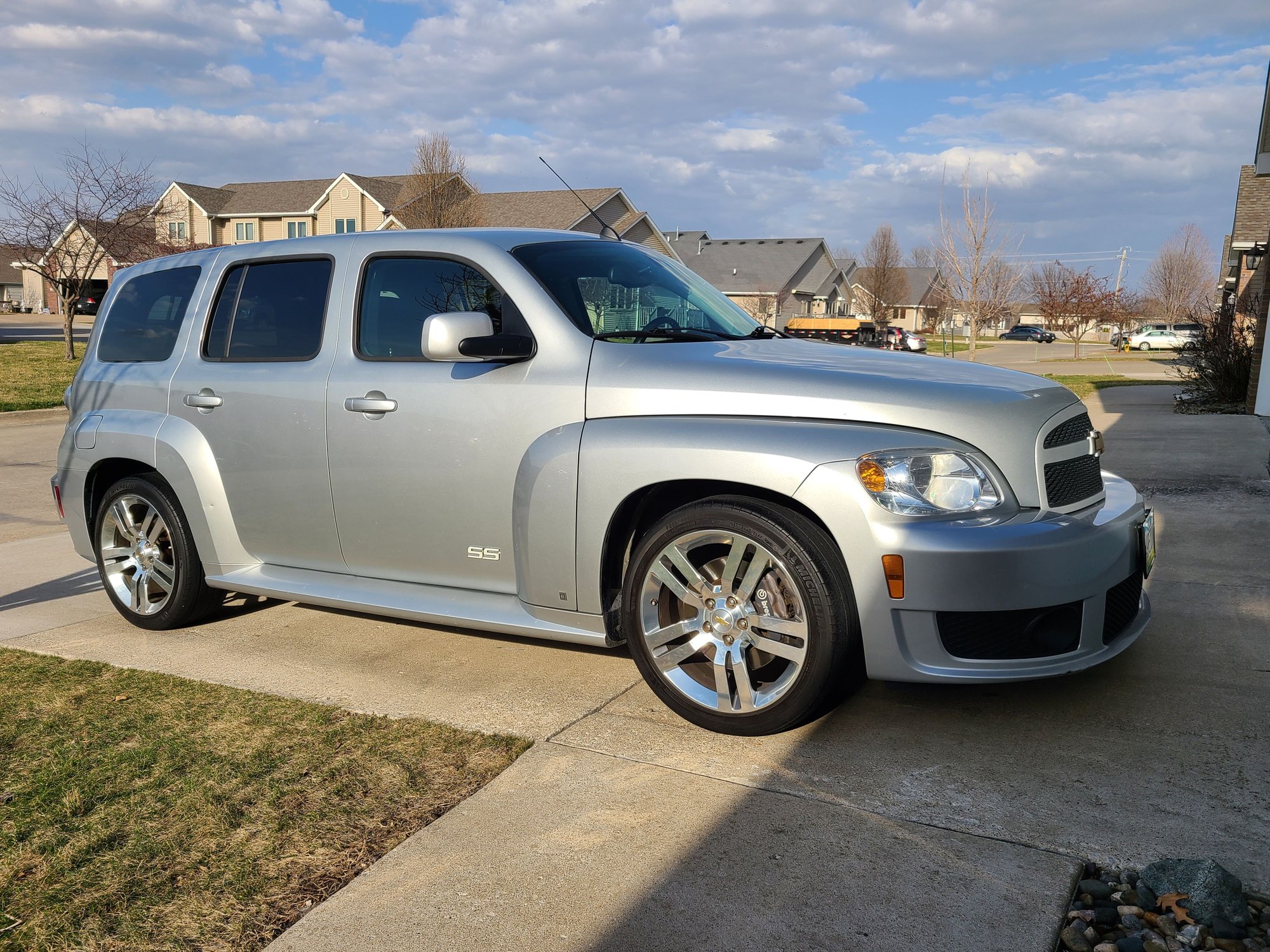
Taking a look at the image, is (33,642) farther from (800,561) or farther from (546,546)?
(800,561)

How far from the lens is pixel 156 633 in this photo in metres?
5.40

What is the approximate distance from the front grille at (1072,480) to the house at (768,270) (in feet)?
188

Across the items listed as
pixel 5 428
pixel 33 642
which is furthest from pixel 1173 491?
pixel 5 428

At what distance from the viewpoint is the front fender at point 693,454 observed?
3527 mm

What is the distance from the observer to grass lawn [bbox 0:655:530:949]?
109 inches

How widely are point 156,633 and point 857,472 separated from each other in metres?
3.77

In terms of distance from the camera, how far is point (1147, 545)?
404 centimetres

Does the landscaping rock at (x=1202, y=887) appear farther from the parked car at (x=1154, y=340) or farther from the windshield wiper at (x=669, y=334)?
the parked car at (x=1154, y=340)

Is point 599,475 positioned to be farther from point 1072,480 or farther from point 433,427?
point 1072,480

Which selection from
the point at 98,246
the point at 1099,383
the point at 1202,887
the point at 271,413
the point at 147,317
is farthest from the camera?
the point at 98,246

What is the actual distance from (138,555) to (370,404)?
6.08 ft

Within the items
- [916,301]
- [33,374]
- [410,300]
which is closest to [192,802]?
[410,300]

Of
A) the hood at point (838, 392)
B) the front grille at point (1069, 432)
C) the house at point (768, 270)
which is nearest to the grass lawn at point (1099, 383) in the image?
the front grille at point (1069, 432)

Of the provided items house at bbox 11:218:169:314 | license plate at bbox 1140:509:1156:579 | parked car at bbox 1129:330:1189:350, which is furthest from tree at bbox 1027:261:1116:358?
license plate at bbox 1140:509:1156:579
